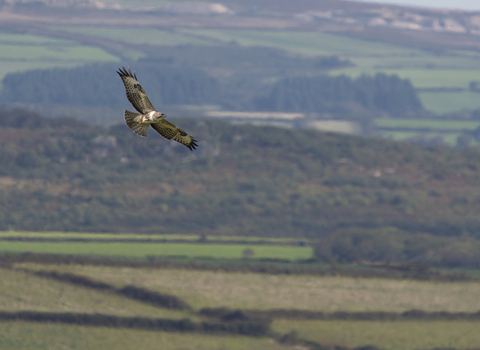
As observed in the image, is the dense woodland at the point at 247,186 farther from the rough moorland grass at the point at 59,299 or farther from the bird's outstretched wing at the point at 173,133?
the bird's outstretched wing at the point at 173,133

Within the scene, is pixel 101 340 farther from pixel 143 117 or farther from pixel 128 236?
pixel 143 117

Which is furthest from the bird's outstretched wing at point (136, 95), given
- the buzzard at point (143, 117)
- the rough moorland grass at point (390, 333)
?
the rough moorland grass at point (390, 333)

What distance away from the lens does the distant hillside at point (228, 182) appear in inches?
5842

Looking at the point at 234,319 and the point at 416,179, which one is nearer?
the point at 234,319

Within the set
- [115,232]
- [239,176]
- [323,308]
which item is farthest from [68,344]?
[239,176]

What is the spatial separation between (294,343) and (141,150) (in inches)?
3841

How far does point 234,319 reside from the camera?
295 ft

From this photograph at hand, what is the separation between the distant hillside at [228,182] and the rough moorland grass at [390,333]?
50934mm

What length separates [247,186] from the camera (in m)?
170

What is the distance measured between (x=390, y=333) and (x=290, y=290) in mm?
12123

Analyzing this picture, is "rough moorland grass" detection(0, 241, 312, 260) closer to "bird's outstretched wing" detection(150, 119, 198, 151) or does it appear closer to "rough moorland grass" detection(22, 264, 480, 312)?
"rough moorland grass" detection(22, 264, 480, 312)

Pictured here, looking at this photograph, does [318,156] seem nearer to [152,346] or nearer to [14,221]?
[14,221]

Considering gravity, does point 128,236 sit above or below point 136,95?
below

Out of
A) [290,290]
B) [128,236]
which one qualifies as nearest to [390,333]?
[290,290]
